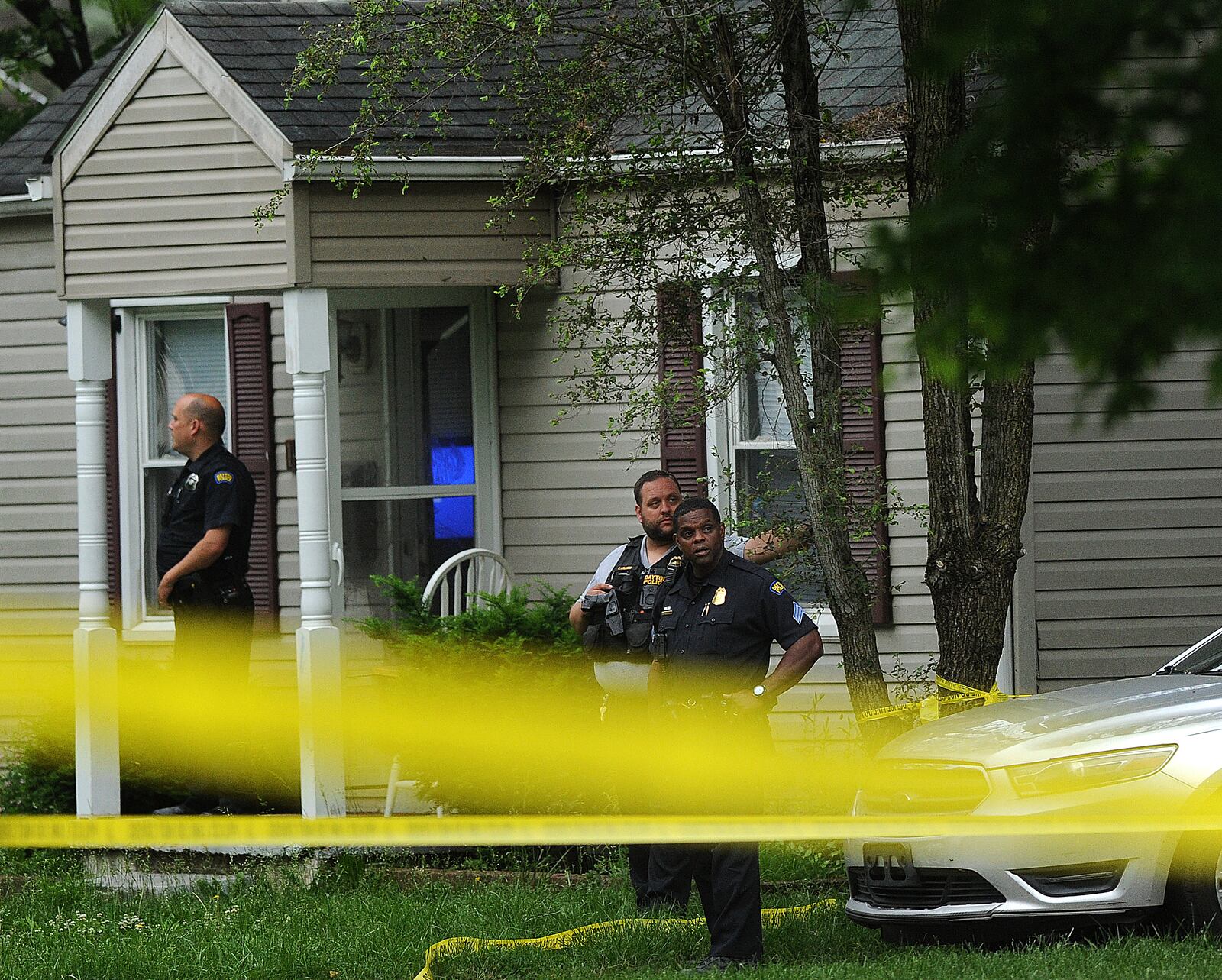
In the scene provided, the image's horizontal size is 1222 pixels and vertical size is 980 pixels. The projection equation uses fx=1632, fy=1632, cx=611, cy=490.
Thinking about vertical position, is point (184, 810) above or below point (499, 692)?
below

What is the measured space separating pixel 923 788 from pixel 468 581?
3.88 metres

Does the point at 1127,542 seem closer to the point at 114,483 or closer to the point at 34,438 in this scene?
the point at 114,483

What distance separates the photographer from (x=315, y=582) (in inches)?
320

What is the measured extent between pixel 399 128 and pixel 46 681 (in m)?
4.37

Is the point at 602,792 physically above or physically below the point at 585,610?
below

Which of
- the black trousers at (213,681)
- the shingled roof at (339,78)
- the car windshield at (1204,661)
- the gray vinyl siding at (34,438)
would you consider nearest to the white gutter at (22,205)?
the gray vinyl siding at (34,438)

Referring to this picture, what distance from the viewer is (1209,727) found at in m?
5.52

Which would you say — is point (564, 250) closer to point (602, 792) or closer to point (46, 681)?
point (602, 792)

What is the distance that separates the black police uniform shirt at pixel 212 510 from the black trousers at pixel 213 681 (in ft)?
0.53

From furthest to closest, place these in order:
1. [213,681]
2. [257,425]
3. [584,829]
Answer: [257,425] < [213,681] < [584,829]

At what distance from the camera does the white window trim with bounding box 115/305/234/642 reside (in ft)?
33.5

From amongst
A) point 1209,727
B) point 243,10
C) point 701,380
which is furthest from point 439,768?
point 243,10

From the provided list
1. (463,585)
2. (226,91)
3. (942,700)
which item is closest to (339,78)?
(226,91)

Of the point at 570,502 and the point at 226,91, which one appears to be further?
the point at 570,502
